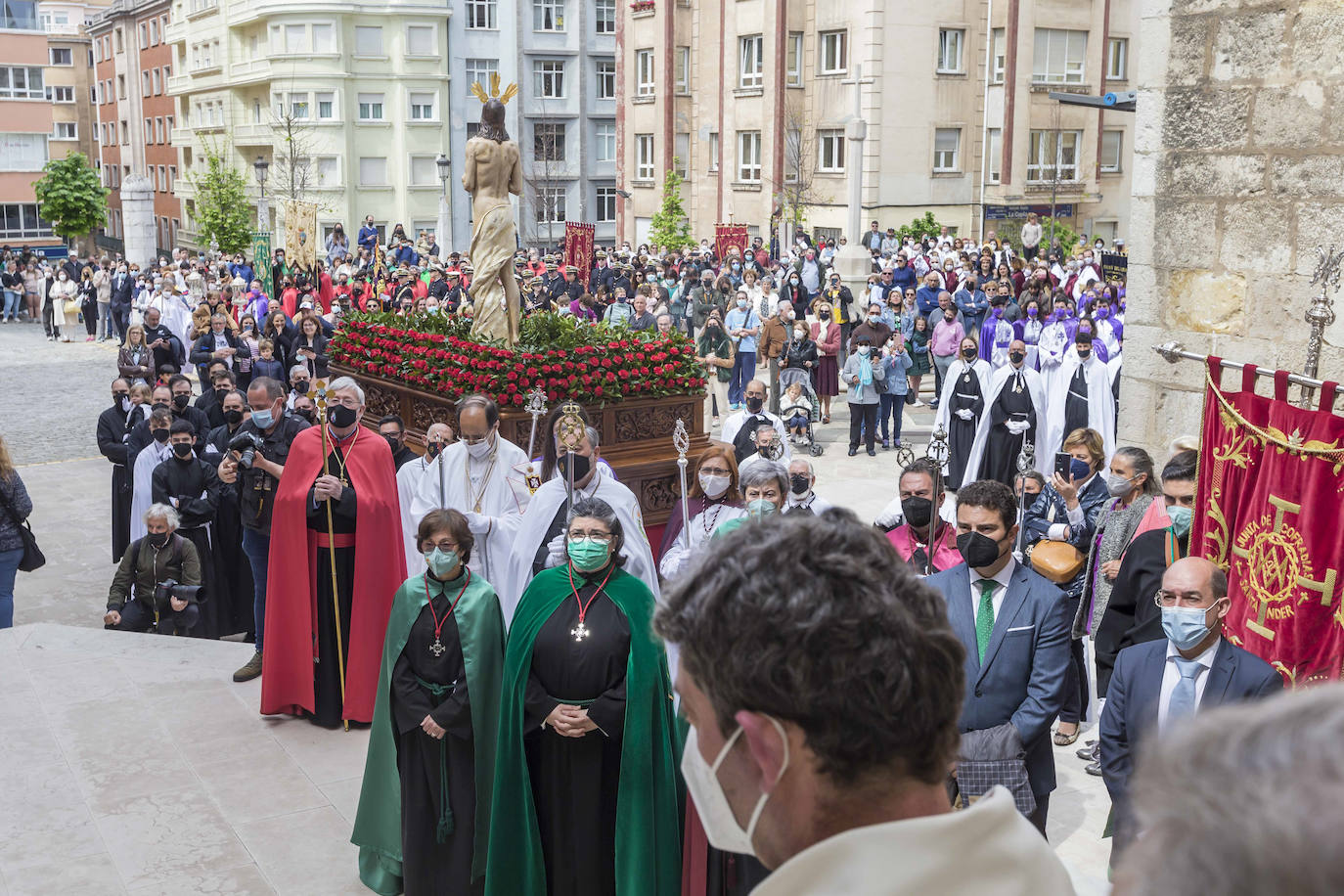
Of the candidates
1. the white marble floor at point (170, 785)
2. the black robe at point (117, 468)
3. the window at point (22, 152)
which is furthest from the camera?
the window at point (22, 152)

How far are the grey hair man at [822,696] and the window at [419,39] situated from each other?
51.6 metres

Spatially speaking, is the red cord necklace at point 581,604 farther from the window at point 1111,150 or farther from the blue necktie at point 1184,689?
the window at point 1111,150

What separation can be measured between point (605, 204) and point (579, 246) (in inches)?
1016

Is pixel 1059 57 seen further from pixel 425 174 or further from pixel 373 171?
pixel 373 171

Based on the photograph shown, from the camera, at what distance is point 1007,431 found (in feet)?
45.4

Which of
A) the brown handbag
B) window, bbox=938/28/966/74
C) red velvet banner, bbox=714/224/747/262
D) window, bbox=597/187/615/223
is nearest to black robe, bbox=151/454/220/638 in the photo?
the brown handbag

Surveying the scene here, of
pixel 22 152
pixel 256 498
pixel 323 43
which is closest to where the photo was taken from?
pixel 256 498

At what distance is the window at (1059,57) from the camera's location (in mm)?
41031

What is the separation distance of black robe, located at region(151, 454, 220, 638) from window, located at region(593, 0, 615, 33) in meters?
45.0

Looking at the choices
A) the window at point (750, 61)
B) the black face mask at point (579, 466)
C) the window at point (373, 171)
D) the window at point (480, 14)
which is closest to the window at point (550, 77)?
the window at point (480, 14)

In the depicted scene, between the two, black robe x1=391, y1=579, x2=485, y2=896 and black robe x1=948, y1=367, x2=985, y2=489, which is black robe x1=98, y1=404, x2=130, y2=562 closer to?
black robe x1=391, y1=579, x2=485, y2=896

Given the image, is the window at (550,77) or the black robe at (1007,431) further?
the window at (550,77)

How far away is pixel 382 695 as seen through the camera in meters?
6.09

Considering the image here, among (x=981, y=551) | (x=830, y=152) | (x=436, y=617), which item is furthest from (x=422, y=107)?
(x=981, y=551)
